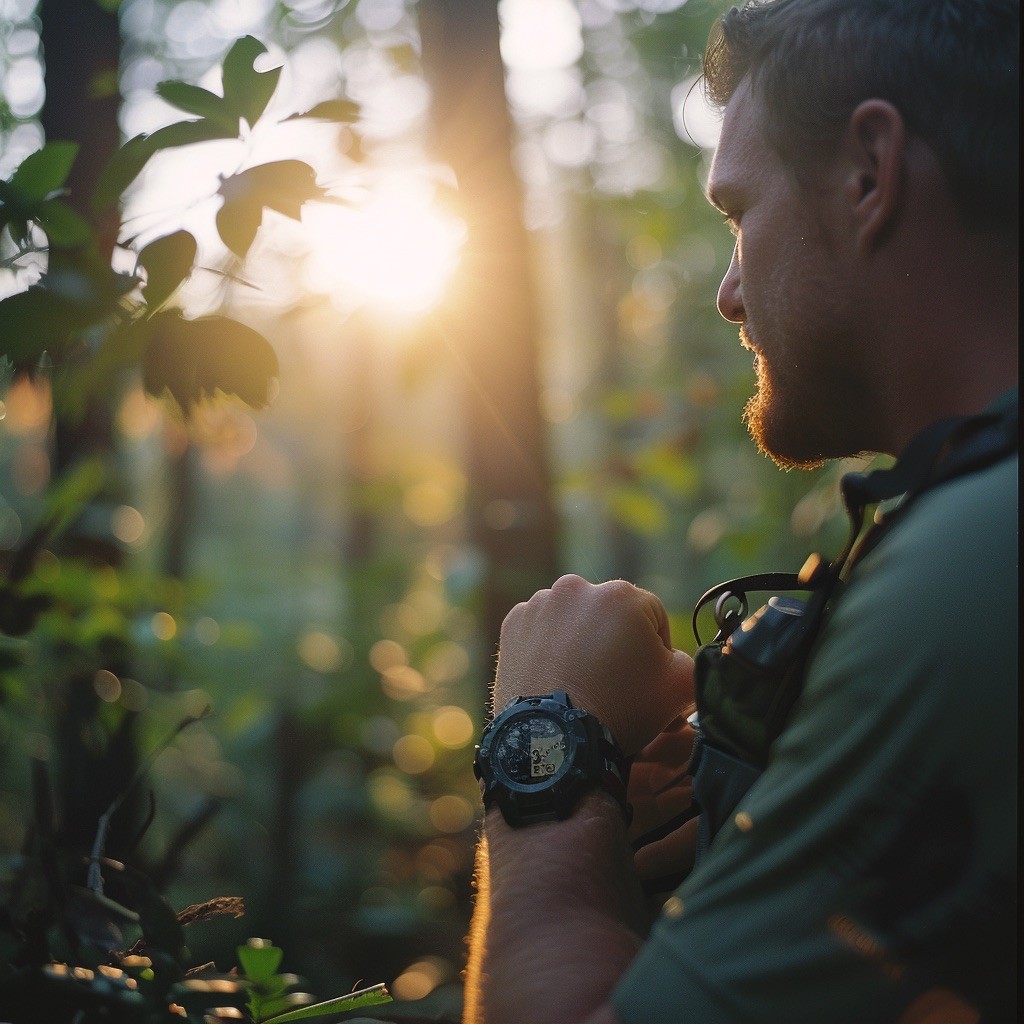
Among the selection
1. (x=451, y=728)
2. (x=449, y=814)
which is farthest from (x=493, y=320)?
(x=449, y=814)

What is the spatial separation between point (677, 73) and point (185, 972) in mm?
8517

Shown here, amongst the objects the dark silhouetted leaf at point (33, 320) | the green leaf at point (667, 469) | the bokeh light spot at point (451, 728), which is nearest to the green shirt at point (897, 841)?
the dark silhouetted leaf at point (33, 320)

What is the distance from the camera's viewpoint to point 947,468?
1.04m

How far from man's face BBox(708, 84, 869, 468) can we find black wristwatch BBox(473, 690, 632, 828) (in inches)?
26.1

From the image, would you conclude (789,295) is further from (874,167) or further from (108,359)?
(108,359)

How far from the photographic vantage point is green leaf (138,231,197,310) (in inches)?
50.1

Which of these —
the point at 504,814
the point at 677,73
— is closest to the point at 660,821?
the point at 504,814

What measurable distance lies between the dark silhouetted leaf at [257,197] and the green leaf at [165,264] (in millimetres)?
57

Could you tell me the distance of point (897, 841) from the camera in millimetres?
885

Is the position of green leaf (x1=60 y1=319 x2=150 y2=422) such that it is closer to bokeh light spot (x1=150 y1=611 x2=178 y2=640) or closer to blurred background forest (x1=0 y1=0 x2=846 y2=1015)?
blurred background forest (x1=0 y1=0 x2=846 y2=1015)

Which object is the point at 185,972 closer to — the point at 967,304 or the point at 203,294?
the point at 203,294

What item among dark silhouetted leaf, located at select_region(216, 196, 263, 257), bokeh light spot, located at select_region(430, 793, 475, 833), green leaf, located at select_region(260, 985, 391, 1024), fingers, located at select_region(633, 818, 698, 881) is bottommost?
bokeh light spot, located at select_region(430, 793, 475, 833)

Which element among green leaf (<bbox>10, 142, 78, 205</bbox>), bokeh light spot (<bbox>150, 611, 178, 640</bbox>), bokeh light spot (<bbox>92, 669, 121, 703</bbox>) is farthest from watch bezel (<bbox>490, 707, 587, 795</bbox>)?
bokeh light spot (<bbox>150, 611, 178, 640</bbox>)

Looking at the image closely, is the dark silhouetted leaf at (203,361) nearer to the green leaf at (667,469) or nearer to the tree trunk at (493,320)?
the tree trunk at (493,320)
